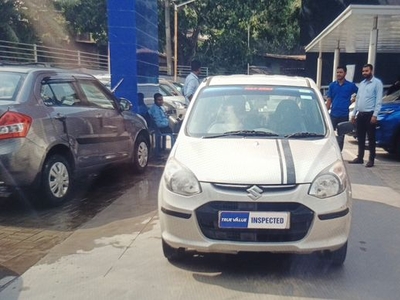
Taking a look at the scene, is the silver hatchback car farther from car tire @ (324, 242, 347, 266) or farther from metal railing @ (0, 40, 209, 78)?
metal railing @ (0, 40, 209, 78)

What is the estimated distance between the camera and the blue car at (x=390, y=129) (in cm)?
950

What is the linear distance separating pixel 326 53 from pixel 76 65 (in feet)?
42.6

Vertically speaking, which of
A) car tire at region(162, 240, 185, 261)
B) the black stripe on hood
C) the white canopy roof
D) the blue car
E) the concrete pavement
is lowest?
the concrete pavement

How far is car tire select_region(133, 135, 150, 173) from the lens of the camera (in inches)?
325

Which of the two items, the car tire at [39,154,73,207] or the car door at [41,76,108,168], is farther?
the car door at [41,76,108,168]

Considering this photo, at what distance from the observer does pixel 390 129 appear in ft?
31.3

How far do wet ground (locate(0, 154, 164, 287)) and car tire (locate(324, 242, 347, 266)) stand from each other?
2.64m

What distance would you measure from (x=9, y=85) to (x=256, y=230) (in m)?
3.75

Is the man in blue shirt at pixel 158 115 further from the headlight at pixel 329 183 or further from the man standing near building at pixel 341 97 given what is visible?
the headlight at pixel 329 183

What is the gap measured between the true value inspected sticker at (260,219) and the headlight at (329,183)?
0.31 m

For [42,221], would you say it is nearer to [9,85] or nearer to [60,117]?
[60,117]

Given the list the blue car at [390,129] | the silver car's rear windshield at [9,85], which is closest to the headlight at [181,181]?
the silver car's rear windshield at [9,85]

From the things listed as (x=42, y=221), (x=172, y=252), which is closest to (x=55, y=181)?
(x=42, y=221)

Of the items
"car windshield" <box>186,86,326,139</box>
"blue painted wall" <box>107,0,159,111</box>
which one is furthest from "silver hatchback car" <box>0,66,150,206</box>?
"car windshield" <box>186,86,326,139</box>
